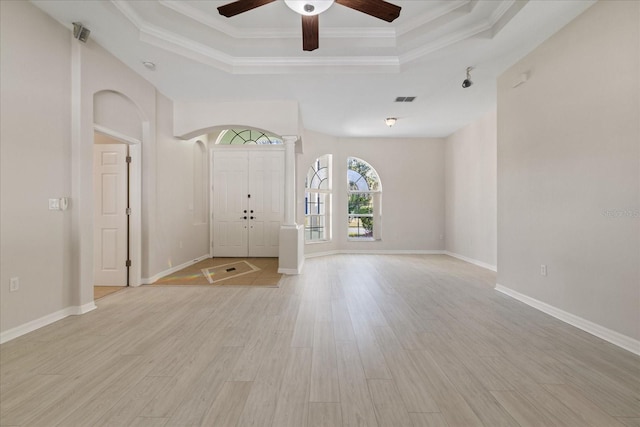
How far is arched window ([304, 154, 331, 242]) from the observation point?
7.03m

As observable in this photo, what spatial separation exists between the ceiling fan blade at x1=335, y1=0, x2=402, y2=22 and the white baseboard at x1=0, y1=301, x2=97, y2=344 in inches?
154

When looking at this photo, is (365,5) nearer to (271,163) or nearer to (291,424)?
(291,424)

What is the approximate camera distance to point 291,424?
4.82ft

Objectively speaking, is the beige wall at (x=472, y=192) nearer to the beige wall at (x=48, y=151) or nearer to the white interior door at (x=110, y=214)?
the beige wall at (x=48, y=151)

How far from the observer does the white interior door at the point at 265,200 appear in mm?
6766

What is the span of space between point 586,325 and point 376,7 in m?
3.37

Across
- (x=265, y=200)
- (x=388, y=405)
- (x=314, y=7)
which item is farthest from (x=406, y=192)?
(x=388, y=405)

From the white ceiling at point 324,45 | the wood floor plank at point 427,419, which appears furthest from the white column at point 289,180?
the wood floor plank at point 427,419

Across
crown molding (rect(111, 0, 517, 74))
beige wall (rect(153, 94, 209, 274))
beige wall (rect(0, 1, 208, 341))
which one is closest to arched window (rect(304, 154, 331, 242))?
beige wall (rect(153, 94, 209, 274))

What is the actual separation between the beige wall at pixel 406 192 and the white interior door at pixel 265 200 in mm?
1728

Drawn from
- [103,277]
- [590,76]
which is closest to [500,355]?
[590,76]

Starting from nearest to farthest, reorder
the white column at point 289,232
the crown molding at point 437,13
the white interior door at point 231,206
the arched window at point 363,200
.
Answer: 1. the crown molding at point 437,13
2. the white column at point 289,232
3. the white interior door at point 231,206
4. the arched window at point 363,200

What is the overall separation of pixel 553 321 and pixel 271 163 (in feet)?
18.7

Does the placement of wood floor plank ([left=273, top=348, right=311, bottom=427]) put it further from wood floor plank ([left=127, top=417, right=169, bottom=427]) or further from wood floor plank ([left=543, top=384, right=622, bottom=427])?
wood floor plank ([left=543, top=384, right=622, bottom=427])
